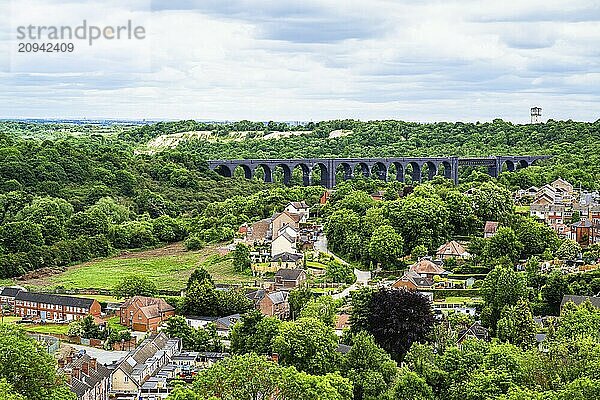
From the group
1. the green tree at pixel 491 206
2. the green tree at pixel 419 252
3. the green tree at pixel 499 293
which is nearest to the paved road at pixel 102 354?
the green tree at pixel 499 293

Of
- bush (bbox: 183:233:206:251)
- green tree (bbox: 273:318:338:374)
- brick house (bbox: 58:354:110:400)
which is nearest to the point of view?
brick house (bbox: 58:354:110:400)

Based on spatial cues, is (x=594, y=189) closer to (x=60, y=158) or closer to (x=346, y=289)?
(x=346, y=289)

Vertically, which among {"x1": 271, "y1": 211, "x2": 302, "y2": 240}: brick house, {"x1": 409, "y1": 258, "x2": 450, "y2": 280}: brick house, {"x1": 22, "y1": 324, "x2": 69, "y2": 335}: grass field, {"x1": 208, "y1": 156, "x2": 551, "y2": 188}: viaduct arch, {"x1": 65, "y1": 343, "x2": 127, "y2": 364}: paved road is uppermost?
{"x1": 208, "y1": 156, "x2": 551, "y2": 188}: viaduct arch

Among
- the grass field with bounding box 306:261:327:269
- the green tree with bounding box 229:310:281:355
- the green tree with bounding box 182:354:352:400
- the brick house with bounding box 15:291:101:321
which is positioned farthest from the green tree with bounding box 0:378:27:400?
the grass field with bounding box 306:261:327:269

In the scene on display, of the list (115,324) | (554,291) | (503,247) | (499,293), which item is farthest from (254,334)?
(503,247)

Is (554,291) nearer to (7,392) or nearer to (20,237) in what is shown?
(7,392)

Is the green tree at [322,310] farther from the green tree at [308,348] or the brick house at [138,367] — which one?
the brick house at [138,367]

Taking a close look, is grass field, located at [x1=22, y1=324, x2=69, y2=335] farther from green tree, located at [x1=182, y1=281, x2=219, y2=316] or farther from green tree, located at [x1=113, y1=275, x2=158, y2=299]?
green tree, located at [x1=182, y1=281, x2=219, y2=316]
